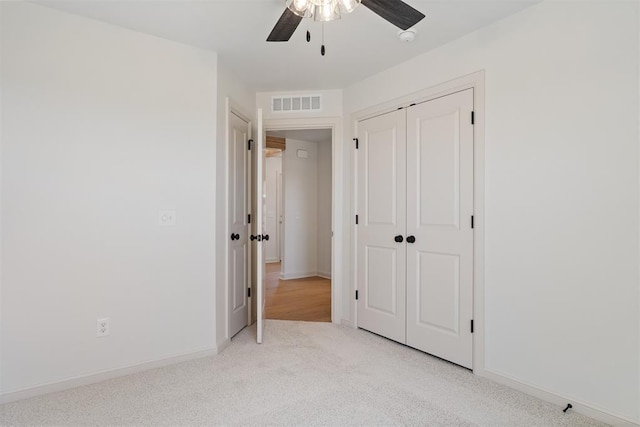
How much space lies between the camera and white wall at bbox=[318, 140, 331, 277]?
5.99 m

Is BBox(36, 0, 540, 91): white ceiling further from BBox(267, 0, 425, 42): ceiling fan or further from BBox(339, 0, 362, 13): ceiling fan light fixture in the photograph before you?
BBox(339, 0, 362, 13): ceiling fan light fixture

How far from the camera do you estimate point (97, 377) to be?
2295mm

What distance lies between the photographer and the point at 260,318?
2928 mm

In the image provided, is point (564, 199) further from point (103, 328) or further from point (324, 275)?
point (324, 275)

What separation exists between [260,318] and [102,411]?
1245mm

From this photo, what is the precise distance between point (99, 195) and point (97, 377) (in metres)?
1.22

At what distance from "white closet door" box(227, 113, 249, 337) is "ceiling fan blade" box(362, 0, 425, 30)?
178 cm

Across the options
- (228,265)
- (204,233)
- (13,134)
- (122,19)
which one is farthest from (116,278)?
(122,19)

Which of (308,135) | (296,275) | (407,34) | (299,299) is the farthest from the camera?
(296,275)

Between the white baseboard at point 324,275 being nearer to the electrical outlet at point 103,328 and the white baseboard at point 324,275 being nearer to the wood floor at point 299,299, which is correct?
Answer: the wood floor at point 299,299

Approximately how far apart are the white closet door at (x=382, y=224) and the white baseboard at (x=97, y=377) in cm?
147

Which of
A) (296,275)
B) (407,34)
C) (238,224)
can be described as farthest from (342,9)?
(296,275)

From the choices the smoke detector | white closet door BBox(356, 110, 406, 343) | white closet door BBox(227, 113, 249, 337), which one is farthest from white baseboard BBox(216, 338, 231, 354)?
the smoke detector

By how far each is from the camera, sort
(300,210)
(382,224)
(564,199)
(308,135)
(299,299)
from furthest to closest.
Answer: (300,210) < (308,135) < (299,299) < (382,224) < (564,199)
